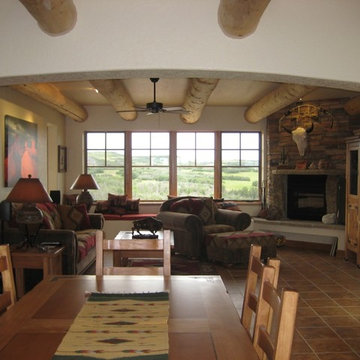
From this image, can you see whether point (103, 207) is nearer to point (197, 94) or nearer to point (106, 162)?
point (106, 162)

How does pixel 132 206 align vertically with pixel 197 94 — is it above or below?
below

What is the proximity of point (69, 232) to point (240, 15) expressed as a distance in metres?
2.99

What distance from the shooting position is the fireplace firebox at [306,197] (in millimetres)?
7629

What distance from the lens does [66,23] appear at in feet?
8.55

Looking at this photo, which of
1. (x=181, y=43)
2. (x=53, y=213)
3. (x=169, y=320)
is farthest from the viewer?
(x=53, y=213)

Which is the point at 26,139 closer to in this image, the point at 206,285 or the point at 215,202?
the point at 215,202

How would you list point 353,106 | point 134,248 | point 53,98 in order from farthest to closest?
point 353,106 → point 53,98 → point 134,248

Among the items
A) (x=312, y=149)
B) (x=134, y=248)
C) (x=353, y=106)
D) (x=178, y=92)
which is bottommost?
(x=134, y=248)

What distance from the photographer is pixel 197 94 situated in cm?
596

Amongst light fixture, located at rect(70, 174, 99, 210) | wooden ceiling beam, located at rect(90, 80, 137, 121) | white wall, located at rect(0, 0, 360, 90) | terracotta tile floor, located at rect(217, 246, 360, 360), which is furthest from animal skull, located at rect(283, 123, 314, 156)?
white wall, located at rect(0, 0, 360, 90)

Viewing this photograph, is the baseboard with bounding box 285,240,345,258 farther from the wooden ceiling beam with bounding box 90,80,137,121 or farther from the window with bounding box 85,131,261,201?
the wooden ceiling beam with bounding box 90,80,137,121

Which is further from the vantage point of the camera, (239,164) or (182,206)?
(239,164)

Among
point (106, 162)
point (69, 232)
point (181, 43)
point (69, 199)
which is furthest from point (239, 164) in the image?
point (181, 43)

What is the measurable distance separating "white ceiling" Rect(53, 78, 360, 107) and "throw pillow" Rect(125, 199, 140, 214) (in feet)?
6.74
